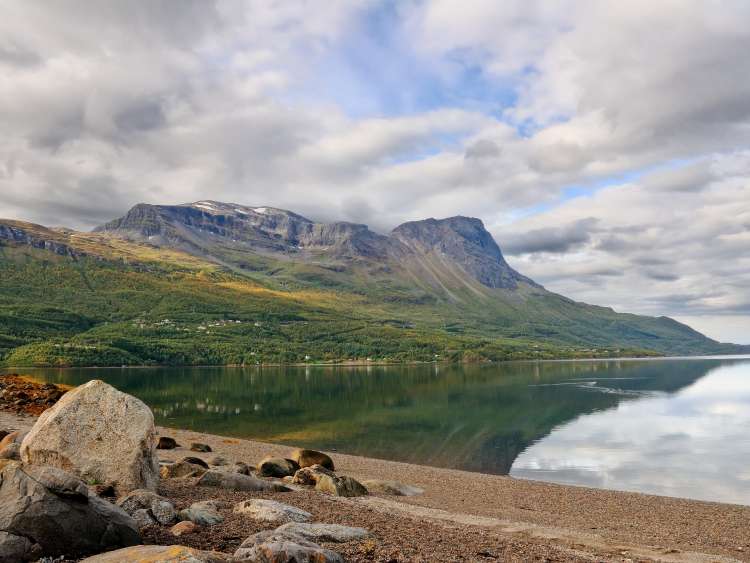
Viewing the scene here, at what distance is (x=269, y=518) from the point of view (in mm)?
19547

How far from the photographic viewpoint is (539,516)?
33.0 meters

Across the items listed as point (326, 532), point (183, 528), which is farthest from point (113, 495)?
point (326, 532)

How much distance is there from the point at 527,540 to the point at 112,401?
19.0m

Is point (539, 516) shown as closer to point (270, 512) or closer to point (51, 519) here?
point (270, 512)

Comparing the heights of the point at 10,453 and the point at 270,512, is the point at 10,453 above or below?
above

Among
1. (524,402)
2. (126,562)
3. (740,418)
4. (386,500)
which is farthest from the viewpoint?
(524,402)

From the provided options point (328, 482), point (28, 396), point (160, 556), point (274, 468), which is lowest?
point (274, 468)

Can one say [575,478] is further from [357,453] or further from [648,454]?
[357,453]

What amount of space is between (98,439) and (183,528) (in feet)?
24.8

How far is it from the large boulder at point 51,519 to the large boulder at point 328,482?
18.6 m

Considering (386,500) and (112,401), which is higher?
(112,401)

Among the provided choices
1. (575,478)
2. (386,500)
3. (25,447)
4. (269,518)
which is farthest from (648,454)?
(25,447)

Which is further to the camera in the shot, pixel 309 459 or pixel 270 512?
pixel 309 459

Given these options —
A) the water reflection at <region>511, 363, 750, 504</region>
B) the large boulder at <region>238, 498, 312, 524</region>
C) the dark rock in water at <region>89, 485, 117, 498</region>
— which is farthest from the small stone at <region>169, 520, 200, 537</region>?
the water reflection at <region>511, 363, 750, 504</region>
